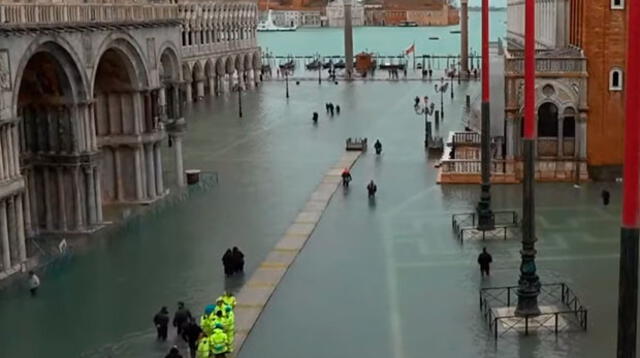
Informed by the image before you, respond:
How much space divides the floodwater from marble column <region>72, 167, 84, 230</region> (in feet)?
6.93

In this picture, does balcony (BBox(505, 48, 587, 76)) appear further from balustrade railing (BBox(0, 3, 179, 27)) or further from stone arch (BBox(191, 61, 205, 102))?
stone arch (BBox(191, 61, 205, 102))

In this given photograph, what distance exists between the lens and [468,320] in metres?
31.4

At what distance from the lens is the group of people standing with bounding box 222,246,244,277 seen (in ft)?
123

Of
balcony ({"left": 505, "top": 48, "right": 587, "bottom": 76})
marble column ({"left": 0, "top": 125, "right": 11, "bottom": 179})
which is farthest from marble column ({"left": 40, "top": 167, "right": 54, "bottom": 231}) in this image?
balcony ({"left": 505, "top": 48, "right": 587, "bottom": 76})

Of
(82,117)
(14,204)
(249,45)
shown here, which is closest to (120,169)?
(82,117)

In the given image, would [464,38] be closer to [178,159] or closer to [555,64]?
[555,64]

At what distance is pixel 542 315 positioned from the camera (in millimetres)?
30797

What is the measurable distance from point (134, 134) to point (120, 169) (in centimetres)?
216

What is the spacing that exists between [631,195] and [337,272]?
63.2ft

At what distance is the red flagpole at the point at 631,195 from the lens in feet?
61.8

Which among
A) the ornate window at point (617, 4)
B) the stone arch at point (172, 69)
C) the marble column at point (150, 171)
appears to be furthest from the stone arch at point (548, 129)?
the marble column at point (150, 171)

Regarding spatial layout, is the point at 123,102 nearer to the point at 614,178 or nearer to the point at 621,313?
the point at 614,178

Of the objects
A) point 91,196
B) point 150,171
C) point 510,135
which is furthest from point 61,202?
point 510,135

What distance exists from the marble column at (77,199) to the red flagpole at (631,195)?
30.2 metres
